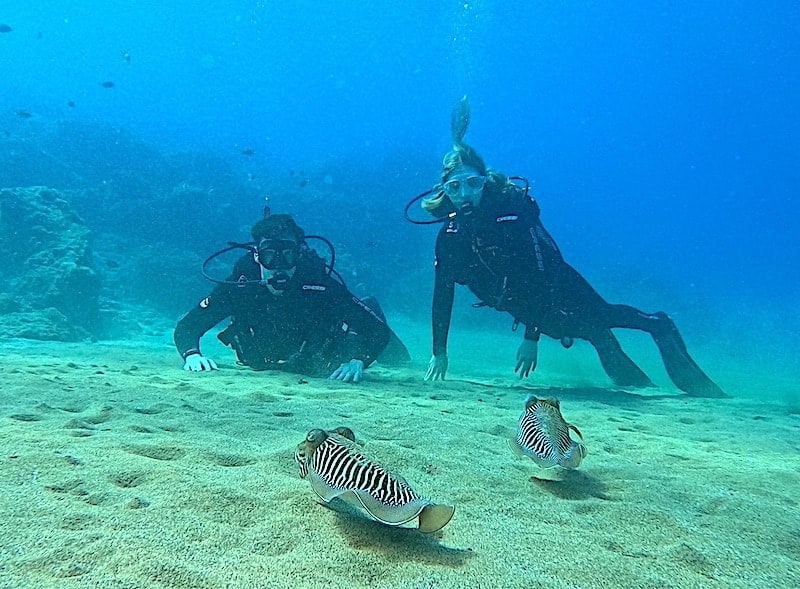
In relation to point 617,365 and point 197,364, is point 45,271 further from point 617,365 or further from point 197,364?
point 617,365

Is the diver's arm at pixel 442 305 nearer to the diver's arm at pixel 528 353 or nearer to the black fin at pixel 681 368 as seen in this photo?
the diver's arm at pixel 528 353

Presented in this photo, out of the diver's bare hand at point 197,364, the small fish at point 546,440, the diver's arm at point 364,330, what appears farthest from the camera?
the diver's arm at point 364,330

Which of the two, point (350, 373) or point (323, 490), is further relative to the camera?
point (350, 373)

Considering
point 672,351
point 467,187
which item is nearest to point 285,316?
point 467,187

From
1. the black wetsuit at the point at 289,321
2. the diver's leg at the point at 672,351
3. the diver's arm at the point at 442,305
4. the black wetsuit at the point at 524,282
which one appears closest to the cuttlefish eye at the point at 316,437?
the black wetsuit at the point at 289,321

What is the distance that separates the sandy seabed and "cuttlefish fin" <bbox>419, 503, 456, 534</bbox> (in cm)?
20

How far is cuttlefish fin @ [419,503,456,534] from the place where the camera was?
1.77m

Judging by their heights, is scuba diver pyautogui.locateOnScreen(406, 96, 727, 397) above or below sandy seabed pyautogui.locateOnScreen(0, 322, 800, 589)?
above

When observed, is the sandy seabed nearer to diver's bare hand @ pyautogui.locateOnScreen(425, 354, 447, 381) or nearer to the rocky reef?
diver's bare hand @ pyautogui.locateOnScreen(425, 354, 447, 381)

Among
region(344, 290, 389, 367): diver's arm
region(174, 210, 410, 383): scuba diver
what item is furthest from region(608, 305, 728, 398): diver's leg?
region(174, 210, 410, 383): scuba diver

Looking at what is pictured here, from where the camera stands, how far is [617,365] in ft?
28.2

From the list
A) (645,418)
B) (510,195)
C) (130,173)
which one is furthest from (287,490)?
(130,173)

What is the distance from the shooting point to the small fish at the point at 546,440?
2.73 m

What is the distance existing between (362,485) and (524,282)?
638 centimetres
